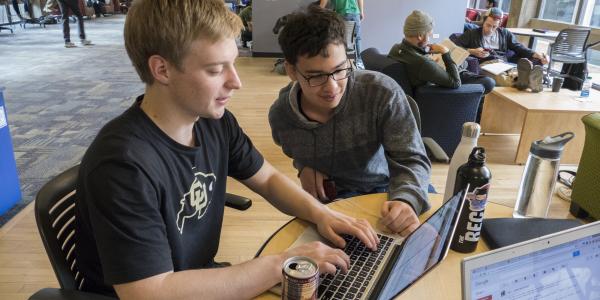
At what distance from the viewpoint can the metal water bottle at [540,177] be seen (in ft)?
3.79

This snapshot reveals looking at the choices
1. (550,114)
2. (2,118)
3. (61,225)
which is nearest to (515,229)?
(61,225)

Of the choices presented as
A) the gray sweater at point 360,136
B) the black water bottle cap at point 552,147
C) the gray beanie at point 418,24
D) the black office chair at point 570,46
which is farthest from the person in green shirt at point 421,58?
the black office chair at point 570,46

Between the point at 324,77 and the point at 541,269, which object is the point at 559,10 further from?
the point at 541,269

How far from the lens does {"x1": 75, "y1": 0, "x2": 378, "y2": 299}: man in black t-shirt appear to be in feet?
2.67

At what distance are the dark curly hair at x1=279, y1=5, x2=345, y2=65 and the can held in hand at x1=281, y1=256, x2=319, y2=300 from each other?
0.78 m

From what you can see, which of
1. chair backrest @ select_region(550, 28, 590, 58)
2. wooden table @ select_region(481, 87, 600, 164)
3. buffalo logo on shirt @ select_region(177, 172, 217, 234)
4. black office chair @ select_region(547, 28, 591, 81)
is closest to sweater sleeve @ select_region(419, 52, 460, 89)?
wooden table @ select_region(481, 87, 600, 164)

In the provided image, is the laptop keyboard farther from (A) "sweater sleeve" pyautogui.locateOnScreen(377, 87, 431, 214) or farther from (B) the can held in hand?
(A) "sweater sleeve" pyautogui.locateOnScreen(377, 87, 431, 214)

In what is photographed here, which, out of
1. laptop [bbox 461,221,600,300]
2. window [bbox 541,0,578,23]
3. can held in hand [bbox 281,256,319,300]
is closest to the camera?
laptop [bbox 461,221,600,300]

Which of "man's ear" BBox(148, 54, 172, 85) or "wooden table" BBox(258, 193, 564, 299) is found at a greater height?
"man's ear" BBox(148, 54, 172, 85)

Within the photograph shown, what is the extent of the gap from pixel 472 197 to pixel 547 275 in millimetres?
296

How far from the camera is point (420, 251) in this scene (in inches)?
31.6

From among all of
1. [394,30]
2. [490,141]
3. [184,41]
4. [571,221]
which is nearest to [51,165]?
[184,41]

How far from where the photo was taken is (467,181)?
3.13ft

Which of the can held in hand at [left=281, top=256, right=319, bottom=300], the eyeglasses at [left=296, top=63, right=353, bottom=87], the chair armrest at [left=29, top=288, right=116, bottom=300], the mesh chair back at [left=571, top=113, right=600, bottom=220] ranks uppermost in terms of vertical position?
the eyeglasses at [left=296, top=63, right=353, bottom=87]
